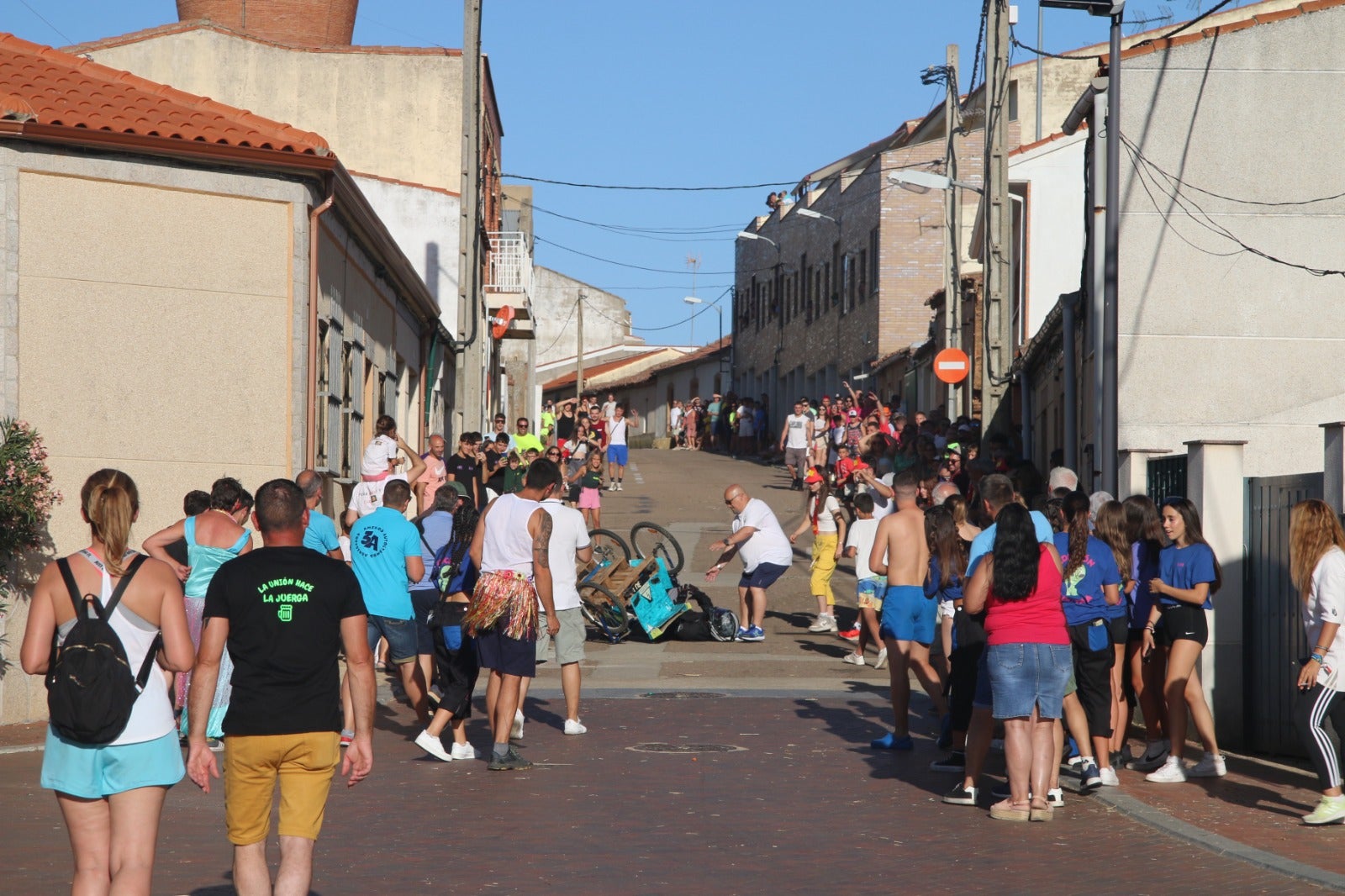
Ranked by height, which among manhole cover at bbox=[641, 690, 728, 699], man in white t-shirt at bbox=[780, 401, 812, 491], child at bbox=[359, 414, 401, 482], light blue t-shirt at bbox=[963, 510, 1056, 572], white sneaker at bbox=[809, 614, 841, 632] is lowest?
manhole cover at bbox=[641, 690, 728, 699]

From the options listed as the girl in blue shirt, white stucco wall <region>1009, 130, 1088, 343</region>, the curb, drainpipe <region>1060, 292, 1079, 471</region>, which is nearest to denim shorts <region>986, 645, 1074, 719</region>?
the curb

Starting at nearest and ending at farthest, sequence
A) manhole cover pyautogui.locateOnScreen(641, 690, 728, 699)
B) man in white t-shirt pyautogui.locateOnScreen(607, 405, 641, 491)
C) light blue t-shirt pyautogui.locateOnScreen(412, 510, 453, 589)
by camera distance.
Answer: light blue t-shirt pyautogui.locateOnScreen(412, 510, 453, 589), manhole cover pyautogui.locateOnScreen(641, 690, 728, 699), man in white t-shirt pyautogui.locateOnScreen(607, 405, 641, 491)

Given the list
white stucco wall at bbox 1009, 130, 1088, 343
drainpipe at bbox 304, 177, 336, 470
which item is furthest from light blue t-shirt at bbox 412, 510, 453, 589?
white stucco wall at bbox 1009, 130, 1088, 343

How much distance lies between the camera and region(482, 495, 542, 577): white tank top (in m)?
10.5

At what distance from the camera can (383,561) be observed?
11234 mm

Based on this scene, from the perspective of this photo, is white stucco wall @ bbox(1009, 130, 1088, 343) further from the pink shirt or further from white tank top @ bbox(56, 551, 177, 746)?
white tank top @ bbox(56, 551, 177, 746)

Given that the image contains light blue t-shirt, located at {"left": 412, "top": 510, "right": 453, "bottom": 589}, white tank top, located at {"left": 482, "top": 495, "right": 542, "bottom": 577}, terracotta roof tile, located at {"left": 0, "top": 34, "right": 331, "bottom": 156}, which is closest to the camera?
white tank top, located at {"left": 482, "top": 495, "right": 542, "bottom": 577}

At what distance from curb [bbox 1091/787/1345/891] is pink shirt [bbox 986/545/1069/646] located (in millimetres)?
1042

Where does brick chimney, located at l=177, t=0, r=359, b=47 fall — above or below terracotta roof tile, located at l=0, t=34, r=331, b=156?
above

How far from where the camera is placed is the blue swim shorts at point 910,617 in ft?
36.4

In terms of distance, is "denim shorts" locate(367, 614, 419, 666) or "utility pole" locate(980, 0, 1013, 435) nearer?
"denim shorts" locate(367, 614, 419, 666)

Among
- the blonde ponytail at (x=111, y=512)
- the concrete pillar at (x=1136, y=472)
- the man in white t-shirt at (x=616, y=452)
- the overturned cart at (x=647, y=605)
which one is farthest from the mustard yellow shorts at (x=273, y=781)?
the man in white t-shirt at (x=616, y=452)

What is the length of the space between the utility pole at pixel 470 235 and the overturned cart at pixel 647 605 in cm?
554

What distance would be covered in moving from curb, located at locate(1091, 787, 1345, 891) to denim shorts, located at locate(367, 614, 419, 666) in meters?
4.76
